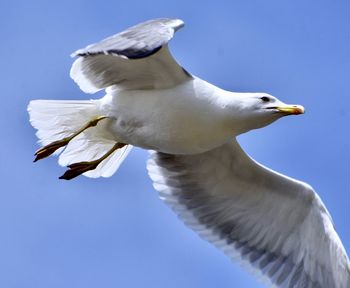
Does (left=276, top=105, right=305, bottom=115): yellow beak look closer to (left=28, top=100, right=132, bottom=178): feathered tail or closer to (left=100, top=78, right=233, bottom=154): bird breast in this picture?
(left=100, top=78, right=233, bottom=154): bird breast

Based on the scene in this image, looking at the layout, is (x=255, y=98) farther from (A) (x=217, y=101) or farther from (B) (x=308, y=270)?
(B) (x=308, y=270)

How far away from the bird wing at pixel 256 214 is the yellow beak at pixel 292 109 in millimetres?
744

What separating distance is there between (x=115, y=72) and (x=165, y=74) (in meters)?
0.36

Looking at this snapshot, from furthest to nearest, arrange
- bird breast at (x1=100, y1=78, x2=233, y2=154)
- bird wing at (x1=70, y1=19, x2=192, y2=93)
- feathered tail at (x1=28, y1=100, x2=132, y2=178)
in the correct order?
feathered tail at (x1=28, y1=100, x2=132, y2=178), bird breast at (x1=100, y1=78, x2=233, y2=154), bird wing at (x1=70, y1=19, x2=192, y2=93)

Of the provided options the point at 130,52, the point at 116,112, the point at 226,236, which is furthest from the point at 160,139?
the point at 226,236

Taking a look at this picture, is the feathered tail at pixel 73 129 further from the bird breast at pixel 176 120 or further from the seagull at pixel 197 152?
the bird breast at pixel 176 120

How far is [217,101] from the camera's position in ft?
20.9

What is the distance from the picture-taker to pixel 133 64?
6.62 m

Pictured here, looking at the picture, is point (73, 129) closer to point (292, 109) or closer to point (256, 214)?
Result: point (256, 214)

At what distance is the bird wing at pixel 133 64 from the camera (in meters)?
5.92

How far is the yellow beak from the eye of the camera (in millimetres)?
6348

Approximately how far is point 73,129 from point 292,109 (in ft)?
4.88

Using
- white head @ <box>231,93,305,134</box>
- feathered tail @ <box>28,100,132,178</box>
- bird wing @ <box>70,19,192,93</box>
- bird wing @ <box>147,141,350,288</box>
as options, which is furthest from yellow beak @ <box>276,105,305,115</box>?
feathered tail @ <box>28,100,132,178</box>

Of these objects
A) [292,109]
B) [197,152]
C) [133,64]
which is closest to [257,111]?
[292,109]
